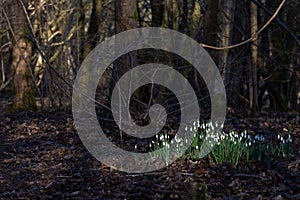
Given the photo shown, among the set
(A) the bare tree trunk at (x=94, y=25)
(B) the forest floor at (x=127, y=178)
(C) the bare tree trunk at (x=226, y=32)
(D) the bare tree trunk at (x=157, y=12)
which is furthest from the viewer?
(A) the bare tree trunk at (x=94, y=25)

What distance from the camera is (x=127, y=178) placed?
5.59 meters

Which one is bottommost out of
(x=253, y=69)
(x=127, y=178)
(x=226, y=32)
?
(x=127, y=178)

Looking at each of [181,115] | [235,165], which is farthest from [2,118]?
[235,165]

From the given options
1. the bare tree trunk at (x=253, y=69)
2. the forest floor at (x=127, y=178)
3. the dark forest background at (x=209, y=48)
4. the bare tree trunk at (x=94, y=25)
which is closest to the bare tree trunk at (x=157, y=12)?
the dark forest background at (x=209, y=48)

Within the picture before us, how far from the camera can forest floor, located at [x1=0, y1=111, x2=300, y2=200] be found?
4.96 meters

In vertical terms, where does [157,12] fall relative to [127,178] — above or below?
above

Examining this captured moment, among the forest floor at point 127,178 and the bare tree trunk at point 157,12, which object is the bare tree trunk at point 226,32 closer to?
the bare tree trunk at point 157,12

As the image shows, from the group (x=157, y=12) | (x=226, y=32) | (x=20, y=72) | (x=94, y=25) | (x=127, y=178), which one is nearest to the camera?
(x=127, y=178)

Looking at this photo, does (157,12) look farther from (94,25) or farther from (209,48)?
(209,48)

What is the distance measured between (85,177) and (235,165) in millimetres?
1528

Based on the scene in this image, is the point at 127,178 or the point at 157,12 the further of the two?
the point at 157,12

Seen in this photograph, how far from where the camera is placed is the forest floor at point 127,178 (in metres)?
4.96

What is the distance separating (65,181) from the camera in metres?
5.63

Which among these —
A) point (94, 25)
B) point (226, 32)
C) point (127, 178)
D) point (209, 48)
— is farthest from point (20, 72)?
point (127, 178)
